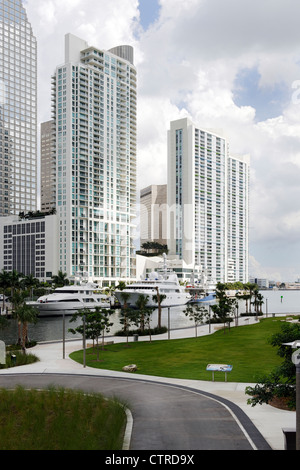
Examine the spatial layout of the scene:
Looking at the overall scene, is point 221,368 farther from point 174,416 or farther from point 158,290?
point 158,290

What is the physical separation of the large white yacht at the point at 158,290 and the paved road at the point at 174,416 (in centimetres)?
10722

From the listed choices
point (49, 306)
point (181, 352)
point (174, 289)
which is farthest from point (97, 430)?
point (174, 289)

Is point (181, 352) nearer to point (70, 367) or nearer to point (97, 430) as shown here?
point (70, 367)

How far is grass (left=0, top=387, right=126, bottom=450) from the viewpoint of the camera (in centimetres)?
1953

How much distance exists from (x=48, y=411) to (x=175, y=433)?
780 cm

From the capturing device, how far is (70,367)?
41562 millimetres

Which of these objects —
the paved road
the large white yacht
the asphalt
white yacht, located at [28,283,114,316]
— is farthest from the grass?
the large white yacht

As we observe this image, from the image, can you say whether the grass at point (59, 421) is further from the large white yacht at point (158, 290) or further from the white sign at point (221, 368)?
the large white yacht at point (158, 290)

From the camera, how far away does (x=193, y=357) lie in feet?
150

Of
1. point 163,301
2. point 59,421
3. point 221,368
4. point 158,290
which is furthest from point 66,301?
point 59,421

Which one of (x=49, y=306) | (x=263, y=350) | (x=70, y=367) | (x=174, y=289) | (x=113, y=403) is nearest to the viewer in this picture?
(x=113, y=403)

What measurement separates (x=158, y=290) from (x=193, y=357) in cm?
10107

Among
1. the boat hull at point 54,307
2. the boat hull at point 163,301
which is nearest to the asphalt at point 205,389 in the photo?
the boat hull at point 54,307
